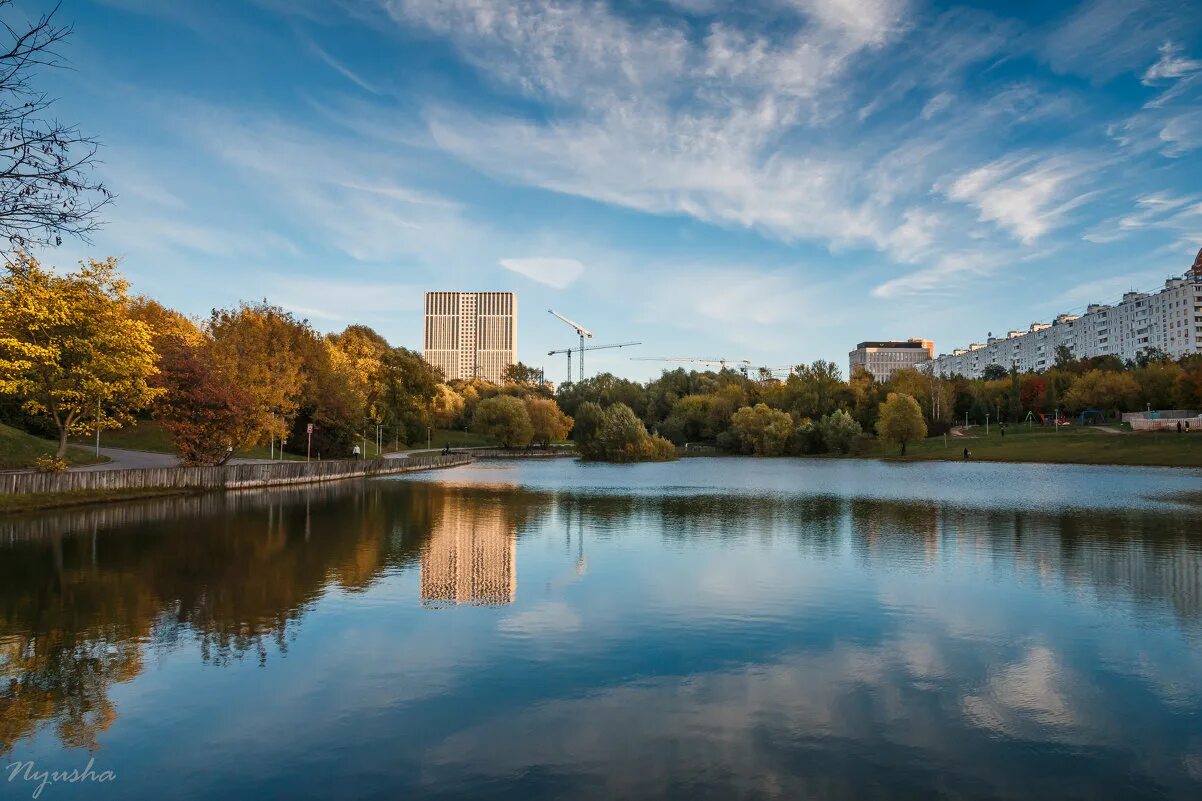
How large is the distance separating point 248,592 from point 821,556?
45.8 ft

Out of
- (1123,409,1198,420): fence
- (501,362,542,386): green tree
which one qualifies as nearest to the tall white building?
(1123,409,1198,420): fence

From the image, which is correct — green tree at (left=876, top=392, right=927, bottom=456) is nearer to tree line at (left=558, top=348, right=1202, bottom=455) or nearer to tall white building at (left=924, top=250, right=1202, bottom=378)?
tree line at (left=558, top=348, right=1202, bottom=455)

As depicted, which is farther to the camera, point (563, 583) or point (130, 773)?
point (563, 583)

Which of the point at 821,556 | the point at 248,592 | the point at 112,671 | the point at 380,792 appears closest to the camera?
the point at 380,792

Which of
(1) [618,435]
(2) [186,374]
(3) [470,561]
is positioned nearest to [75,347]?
(2) [186,374]

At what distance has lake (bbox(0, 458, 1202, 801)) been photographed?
761cm

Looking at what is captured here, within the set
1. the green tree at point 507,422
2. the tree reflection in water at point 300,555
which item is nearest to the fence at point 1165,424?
the tree reflection in water at point 300,555

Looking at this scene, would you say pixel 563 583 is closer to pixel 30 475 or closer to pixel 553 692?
pixel 553 692

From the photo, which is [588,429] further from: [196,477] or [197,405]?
[196,477]

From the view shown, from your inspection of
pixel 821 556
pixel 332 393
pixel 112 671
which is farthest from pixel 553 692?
pixel 332 393

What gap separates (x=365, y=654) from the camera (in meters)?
11.3

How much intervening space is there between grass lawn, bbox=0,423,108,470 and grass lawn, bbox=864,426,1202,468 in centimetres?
7516

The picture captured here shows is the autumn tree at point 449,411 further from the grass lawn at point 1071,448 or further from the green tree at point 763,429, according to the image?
the grass lawn at point 1071,448

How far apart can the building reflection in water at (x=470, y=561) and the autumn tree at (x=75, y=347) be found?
17002mm
